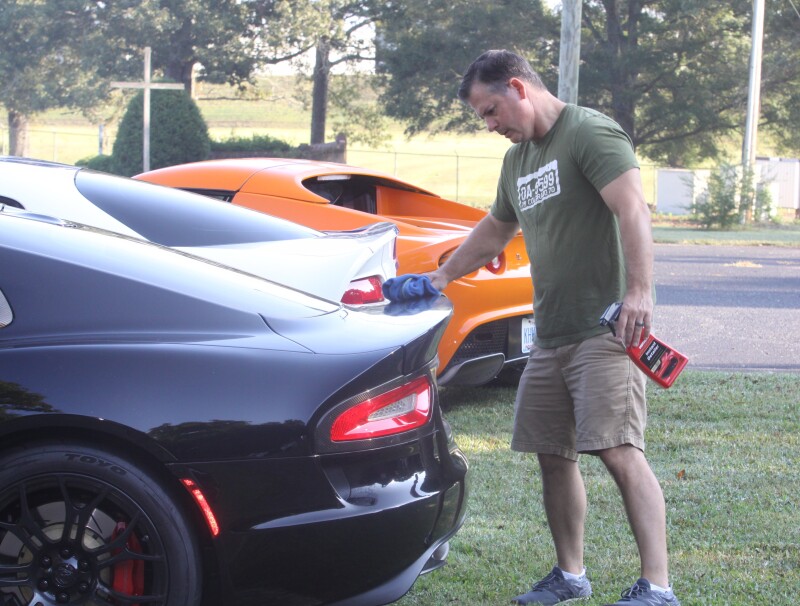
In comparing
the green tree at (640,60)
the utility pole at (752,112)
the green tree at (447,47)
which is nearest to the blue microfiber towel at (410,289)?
the utility pole at (752,112)

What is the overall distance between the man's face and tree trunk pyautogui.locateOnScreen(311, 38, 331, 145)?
35760 millimetres

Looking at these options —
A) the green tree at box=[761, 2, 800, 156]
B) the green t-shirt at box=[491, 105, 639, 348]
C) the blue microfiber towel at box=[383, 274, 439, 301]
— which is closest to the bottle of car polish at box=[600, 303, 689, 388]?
the green t-shirt at box=[491, 105, 639, 348]

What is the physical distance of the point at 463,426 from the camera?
589 cm

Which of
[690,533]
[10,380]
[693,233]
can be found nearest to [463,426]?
[690,533]

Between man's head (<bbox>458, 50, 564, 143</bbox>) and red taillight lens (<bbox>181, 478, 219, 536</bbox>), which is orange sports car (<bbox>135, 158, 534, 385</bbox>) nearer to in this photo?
man's head (<bbox>458, 50, 564, 143</bbox>)

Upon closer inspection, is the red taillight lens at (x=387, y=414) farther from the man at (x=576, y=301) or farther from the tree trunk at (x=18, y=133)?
the tree trunk at (x=18, y=133)

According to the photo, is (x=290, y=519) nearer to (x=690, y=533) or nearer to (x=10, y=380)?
(x=10, y=380)

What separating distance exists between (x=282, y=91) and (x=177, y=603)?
41438 millimetres

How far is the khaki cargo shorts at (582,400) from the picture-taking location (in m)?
3.26

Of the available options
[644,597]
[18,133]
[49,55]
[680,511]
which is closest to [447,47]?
[49,55]

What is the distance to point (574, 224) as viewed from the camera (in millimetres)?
3340

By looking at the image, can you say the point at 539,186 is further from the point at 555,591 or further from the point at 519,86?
the point at 555,591

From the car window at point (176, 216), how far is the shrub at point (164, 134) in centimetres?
2462

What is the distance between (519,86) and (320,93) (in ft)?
119
